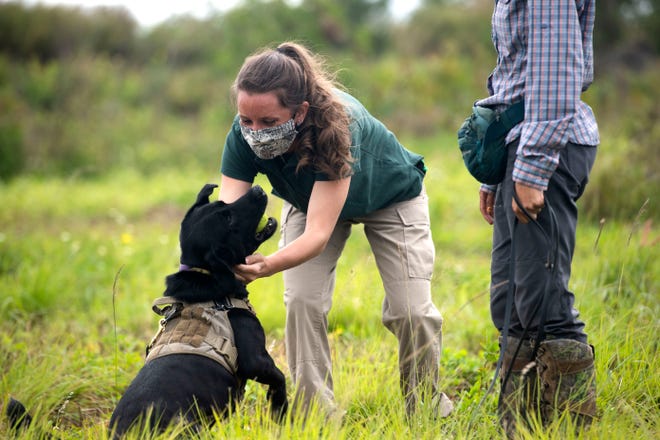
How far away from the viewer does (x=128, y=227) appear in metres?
7.17

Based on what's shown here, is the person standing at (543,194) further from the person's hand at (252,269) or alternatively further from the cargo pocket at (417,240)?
the person's hand at (252,269)

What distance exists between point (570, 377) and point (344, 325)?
190 centimetres

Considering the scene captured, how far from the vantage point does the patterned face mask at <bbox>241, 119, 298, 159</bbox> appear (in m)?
2.55

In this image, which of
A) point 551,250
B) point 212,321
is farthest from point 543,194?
point 212,321

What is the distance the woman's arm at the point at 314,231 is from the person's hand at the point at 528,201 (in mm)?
684

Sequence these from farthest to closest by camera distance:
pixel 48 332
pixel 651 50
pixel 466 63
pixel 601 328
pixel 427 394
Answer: pixel 651 50
pixel 466 63
pixel 48 332
pixel 601 328
pixel 427 394

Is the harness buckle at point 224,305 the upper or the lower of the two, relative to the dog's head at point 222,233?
lower

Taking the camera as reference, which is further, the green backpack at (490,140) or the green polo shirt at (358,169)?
the green polo shirt at (358,169)

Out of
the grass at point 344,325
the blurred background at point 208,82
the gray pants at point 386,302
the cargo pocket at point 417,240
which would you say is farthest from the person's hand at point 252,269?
the blurred background at point 208,82

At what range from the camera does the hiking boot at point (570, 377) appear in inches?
90.1

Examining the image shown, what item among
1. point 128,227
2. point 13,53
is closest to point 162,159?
point 128,227

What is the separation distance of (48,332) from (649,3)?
17473 millimetres

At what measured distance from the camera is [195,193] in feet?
27.9

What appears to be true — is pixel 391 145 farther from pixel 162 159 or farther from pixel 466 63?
pixel 466 63
